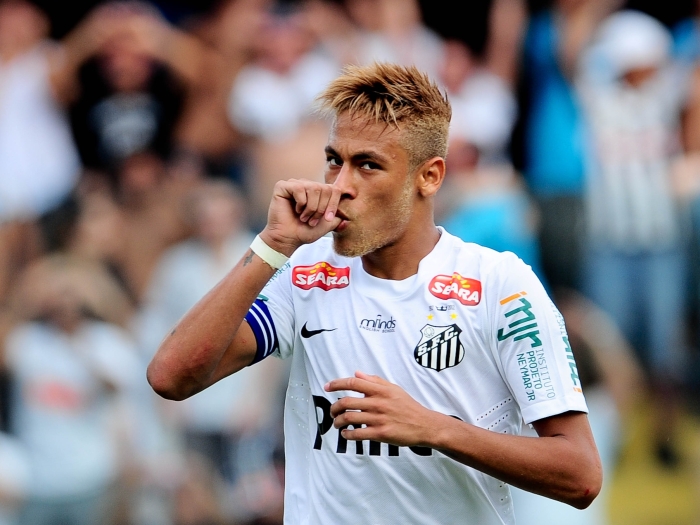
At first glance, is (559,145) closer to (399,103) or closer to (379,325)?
(399,103)

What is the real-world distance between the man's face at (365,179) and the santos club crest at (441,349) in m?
0.43

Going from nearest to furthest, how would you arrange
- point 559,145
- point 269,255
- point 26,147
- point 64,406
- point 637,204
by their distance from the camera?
point 269,255 < point 64,406 < point 26,147 < point 559,145 < point 637,204

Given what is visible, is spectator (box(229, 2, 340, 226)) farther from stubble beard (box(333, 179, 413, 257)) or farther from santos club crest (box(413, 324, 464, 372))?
santos club crest (box(413, 324, 464, 372))

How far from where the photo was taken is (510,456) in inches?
142

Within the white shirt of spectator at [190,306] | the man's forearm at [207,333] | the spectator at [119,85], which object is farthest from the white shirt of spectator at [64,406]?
the man's forearm at [207,333]

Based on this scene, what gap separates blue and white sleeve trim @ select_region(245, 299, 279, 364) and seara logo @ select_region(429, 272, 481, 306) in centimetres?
67

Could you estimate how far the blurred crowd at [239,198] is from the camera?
10.1 m

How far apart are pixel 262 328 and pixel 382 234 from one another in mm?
616

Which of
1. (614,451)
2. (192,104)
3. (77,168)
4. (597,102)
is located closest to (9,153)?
(77,168)

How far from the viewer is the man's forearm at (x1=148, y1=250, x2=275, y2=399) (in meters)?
3.86

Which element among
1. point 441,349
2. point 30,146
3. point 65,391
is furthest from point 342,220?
point 30,146

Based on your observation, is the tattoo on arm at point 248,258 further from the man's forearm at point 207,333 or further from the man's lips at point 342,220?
the man's lips at point 342,220

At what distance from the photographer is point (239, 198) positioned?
10.4 metres

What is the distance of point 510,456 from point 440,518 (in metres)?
0.51
